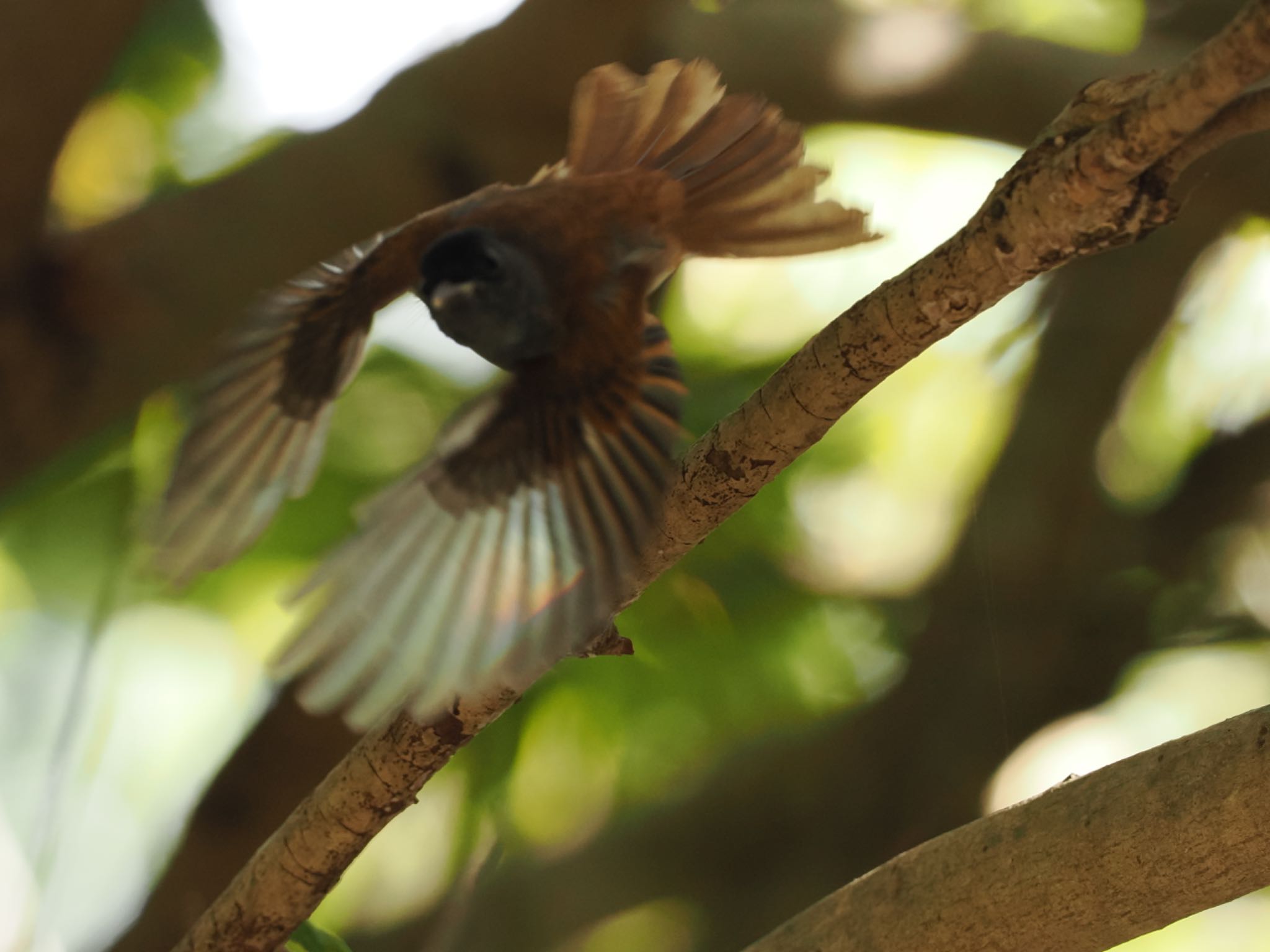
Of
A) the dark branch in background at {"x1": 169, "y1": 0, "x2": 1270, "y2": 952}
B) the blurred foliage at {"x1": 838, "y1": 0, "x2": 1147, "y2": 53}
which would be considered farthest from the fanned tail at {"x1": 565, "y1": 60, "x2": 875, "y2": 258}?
the blurred foliage at {"x1": 838, "y1": 0, "x2": 1147, "y2": 53}

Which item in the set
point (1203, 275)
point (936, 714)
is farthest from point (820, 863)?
point (1203, 275)

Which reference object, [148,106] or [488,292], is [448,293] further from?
[148,106]

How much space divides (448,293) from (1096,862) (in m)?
0.66

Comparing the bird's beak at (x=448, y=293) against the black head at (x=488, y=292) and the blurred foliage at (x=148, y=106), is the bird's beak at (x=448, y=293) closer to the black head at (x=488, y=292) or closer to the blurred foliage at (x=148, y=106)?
the black head at (x=488, y=292)

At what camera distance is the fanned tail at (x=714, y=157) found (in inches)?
44.3

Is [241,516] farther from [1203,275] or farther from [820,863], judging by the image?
[1203,275]

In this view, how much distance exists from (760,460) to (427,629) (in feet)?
0.92

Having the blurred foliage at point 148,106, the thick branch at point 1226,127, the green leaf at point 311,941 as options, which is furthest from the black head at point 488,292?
the blurred foliage at point 148,106

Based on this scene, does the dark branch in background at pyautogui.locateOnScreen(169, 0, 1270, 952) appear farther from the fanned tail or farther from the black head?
the fanned tail

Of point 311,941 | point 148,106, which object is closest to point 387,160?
point 148,106

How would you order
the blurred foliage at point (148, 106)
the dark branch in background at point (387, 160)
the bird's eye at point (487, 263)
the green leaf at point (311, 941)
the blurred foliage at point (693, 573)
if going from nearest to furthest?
the bird's eye at point (487, 263), the green leaf at point (311, 941), the dark branch in background at point (387, 160), the blurred foliage at point (693, 573), the blurred foliage at point (148, 106)

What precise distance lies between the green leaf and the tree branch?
615mm

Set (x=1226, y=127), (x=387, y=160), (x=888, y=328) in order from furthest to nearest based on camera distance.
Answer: (x=387, y=160), (x=888, y=328), (x=1226, y=127)

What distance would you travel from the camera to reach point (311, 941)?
4.34 feet
